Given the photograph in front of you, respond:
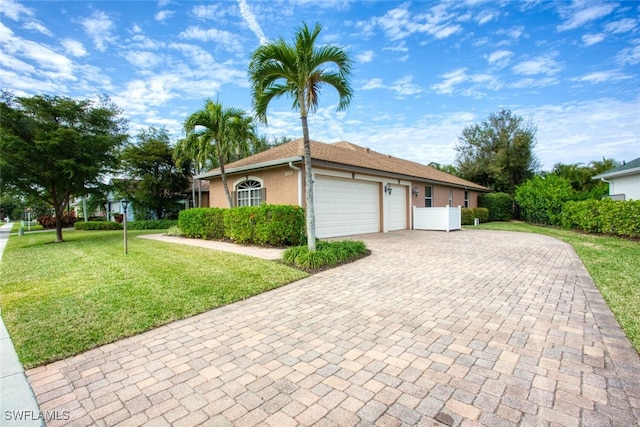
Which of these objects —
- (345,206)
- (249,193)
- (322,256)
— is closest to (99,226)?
(249,193)

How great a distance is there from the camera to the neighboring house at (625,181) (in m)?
13.8

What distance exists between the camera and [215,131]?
38.5 ft

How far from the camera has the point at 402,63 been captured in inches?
471

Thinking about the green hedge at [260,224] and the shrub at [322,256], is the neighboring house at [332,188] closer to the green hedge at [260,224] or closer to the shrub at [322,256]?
the green hedge at [260,224]

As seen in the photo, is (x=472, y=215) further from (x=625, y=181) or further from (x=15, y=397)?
(x=15, y=397)

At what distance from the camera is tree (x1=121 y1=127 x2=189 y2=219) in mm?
22594

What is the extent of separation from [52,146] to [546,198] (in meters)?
24.4

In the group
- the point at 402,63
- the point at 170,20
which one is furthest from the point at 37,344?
the point at 402,63

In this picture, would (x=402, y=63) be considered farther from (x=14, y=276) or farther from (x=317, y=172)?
(x=14, y=276)

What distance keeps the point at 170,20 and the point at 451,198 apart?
61.6 ft

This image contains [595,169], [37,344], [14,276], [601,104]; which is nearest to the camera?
[37,344]

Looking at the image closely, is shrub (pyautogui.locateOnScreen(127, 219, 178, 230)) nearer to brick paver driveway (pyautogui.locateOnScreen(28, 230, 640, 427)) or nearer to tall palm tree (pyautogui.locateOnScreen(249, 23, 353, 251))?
tall palm tree (pyautogui.locateOnScreen(249, 23, 353, 251))

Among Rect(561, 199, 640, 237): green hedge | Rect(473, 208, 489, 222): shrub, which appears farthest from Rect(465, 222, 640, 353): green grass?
A: Rect(473, 208, 489, 222): shrub

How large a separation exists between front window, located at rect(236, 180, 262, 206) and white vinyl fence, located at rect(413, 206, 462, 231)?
27.5 ft
